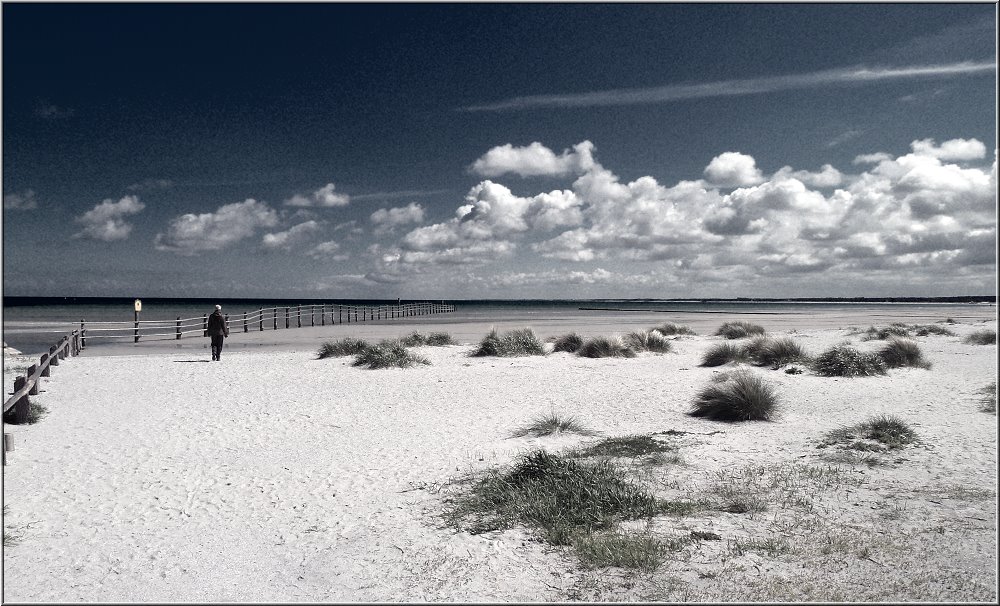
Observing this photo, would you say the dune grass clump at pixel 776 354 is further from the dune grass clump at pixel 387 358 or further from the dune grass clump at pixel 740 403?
the dune grass clump at pixel 387 358

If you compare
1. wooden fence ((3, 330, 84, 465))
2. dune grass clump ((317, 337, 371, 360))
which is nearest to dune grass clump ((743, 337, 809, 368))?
dune grass clump ((317, 337, 371, 360))

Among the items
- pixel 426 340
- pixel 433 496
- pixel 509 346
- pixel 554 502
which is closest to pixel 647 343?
pixel 509 346

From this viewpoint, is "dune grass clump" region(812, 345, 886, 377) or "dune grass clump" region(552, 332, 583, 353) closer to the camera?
"dune grass clump" region(812, 345, 886, 377)

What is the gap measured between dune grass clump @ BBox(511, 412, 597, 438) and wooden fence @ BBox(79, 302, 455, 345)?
18.0 metres

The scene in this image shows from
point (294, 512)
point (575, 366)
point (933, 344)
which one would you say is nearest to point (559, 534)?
point (294, 512)

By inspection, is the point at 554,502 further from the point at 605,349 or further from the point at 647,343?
the point at 647,343

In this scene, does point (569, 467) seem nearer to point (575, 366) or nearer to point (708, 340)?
point (575, 366)

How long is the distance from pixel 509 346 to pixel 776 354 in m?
7.85

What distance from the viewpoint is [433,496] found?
6.29 m

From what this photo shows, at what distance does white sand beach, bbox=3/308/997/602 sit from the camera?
4.28m

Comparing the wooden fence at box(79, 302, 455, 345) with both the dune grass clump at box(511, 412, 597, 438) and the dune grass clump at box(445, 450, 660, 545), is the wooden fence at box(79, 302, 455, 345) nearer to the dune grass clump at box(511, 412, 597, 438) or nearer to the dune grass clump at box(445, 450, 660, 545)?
the dune grass clump at box(511, 412, 597, 438)

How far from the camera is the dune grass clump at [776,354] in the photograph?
15.5m

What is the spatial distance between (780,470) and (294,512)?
5107 millimetres

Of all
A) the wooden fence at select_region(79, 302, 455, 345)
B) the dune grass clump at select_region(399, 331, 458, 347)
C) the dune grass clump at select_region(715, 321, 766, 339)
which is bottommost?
the dune grass clump at select_region(715, 321, 766, 339)
